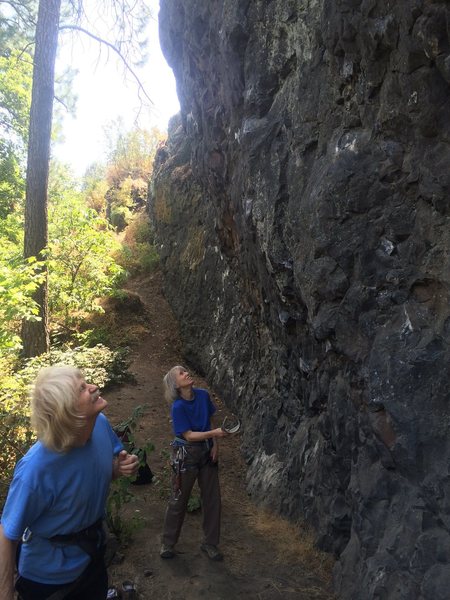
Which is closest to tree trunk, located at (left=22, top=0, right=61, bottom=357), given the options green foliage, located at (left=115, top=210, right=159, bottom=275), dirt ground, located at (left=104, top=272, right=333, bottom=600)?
green foliage, located at (left=115, top=210, right=159, bottom=275)

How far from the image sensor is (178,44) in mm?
9219

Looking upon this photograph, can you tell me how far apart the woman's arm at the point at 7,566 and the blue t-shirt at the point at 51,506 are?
0.04 m

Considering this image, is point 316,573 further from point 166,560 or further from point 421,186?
point 421,186

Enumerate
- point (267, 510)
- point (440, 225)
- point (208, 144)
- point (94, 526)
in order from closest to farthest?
1. point (94, 526)
2. point (440, 225)
3. point (267, 510)
4. point (208, 144)

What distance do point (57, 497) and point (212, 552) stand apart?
3.07 metres

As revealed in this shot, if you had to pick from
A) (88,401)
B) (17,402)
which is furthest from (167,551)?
(88,401)

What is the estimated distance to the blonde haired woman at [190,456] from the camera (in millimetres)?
4703

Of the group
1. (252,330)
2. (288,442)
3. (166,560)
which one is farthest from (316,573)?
(252,330)

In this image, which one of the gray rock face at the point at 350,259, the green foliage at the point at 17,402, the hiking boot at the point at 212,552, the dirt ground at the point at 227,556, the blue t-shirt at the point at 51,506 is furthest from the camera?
the green foliage at the point at 17,402

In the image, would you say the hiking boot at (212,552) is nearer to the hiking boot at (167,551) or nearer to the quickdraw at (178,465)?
the hiking boot at (167,551)

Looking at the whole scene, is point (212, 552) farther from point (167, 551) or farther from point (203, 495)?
point (203, 495)

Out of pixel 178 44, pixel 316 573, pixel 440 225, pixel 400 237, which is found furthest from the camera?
pixel 178 44

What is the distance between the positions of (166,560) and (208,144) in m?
6.37

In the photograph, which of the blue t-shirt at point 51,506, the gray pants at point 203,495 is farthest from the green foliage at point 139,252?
the blue t-shirt at point 51,506
